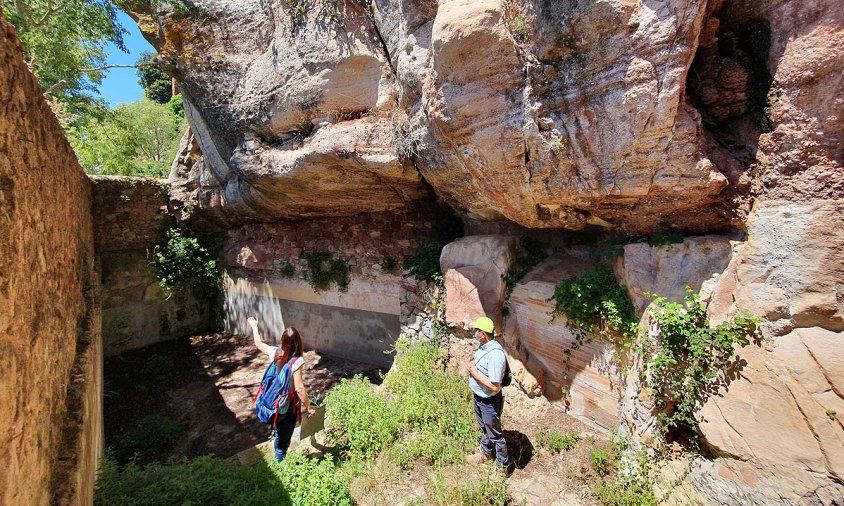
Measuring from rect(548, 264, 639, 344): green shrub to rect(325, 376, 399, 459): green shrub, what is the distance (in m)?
2.11

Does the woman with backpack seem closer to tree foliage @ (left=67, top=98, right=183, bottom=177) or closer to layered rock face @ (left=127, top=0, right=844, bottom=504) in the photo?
layered rock face @ (left=127, top=0, right=844, bottom=504)

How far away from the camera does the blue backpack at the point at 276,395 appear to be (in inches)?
A: 134

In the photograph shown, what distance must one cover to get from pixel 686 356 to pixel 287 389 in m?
3.43

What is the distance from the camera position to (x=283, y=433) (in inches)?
140

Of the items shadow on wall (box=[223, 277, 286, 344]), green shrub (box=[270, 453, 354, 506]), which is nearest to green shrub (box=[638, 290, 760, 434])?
green shrub (box=[270, 453, 354, 506])

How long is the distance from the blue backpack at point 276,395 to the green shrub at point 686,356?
3.15 metres

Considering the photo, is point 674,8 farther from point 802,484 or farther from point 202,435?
point 202,435

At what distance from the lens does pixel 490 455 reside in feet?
11.2

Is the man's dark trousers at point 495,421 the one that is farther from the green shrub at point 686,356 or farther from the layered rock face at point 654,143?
the green shrub at point 686,356

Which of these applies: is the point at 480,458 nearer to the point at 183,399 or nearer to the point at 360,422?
the point at 360,422

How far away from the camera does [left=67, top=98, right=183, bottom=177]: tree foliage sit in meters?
10.6

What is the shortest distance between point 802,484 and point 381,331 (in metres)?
5.26

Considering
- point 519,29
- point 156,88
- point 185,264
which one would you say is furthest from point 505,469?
point 156,88

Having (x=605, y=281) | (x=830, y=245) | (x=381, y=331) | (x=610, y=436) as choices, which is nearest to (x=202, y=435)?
(x=381, y=331)
